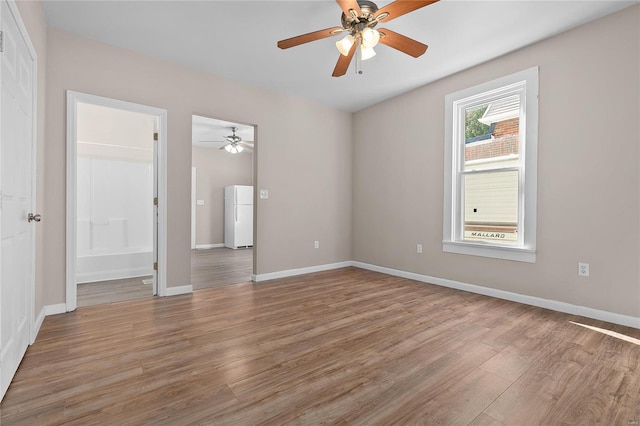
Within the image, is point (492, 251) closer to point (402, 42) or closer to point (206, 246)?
point (402, 42)

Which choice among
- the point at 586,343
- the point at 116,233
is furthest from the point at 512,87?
the point at 116,233

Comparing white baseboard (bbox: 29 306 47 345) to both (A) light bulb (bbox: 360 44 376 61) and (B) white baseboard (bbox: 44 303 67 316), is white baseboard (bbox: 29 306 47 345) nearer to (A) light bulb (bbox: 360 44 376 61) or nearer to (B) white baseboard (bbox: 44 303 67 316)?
(B) white baseboard (bbox: 44 303 67 316)

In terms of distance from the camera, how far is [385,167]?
15.7 feet

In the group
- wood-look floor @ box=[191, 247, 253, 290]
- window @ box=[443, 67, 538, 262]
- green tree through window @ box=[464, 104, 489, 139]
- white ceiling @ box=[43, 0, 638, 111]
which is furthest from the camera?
wood-look floor @ box=[191, 247, 253, 290]

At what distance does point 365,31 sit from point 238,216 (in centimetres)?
595

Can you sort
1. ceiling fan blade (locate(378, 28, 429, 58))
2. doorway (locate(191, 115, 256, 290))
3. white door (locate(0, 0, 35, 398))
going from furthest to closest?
doorway (locate(191, 115, 256, 290))
ceiling fan blade (locate(378, 28, 429, 58))
white door (locate(0, 0, 35, 398))

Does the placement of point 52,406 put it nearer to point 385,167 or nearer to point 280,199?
point 280,199

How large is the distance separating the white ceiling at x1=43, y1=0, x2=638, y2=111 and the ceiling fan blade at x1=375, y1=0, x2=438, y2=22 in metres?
0.54

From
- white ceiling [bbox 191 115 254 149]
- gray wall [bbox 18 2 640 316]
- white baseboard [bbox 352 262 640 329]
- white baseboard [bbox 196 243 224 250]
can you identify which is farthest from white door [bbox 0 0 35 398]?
white baseboard [bbox 196 243 224 250]

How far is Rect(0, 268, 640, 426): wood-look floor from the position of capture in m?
1.47

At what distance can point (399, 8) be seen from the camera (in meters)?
2.14

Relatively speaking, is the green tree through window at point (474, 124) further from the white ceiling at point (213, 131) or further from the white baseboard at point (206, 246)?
the white baseboard at point (206, 246)

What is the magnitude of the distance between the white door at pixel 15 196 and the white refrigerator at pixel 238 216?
210 inches

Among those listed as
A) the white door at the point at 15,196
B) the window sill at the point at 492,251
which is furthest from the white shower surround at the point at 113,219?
the window sill at the point at 492,251
